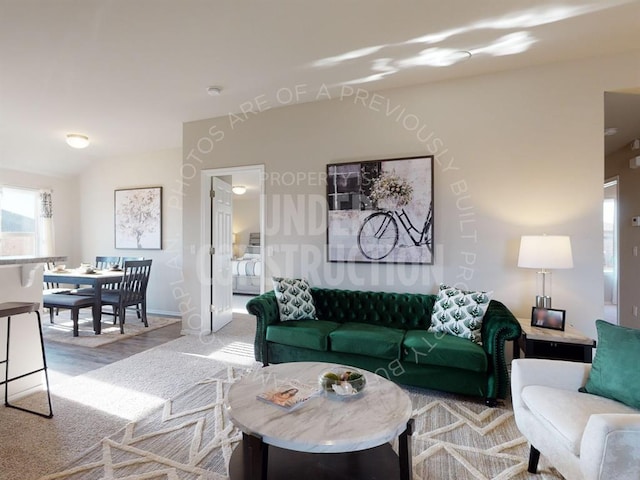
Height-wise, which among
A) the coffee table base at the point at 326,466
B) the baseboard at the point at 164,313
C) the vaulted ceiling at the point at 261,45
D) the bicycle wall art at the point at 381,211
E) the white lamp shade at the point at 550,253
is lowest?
the baseboard at the point at 164,313

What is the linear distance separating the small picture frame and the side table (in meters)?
0.05

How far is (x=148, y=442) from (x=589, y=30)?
4.27m

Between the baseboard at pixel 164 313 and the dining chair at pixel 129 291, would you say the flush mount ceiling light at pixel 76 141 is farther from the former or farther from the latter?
the baseboard at pixel 164 313

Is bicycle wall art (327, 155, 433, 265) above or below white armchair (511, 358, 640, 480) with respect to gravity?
above

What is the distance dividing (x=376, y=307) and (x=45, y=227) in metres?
6.12

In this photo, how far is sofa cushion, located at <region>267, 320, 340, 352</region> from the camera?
291cm

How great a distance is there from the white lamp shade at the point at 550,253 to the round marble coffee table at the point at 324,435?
68.0 inches

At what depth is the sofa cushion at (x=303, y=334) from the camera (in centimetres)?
291

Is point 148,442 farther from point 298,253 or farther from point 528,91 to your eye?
point 528,91

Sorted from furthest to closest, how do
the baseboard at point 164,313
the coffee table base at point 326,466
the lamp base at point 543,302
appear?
1. the baseboard at point 164,313
2. the lamp base at point 543,302
3. the coffee table base at point 326,466

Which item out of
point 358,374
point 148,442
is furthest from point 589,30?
point 148,442

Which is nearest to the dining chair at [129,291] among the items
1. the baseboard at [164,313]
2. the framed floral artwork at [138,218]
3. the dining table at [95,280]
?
the dining table at [95,280]

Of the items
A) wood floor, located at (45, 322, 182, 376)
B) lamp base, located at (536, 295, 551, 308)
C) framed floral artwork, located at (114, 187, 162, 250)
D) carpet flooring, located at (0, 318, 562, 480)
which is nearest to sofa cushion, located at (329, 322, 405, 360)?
carpet flooring, located at (0, 318, 562, 480)

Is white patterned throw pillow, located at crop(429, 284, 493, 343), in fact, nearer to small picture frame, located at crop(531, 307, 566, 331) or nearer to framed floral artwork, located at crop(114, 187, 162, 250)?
Result: small picture frame, located at crop(531, 307, 566, 331)
